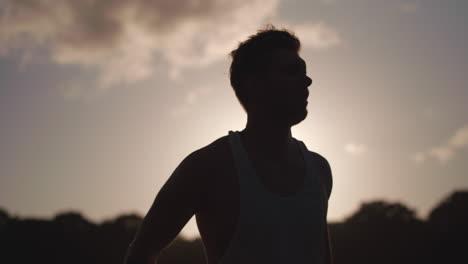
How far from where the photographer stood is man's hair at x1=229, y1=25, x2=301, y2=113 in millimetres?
3344

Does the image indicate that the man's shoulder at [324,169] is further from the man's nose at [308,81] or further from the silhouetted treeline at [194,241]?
the silhouetted treeline at [194,241]

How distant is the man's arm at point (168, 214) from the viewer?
8.95 feet

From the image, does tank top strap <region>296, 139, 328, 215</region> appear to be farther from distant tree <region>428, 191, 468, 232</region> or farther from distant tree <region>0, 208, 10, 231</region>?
distant tree <region>428, 191, 468, 232</region>

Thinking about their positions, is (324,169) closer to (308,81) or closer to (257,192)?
(308,81)

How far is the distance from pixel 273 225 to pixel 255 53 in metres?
1.27

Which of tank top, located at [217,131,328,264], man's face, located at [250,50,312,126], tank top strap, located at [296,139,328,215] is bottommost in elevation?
tank top, located at [217,131,328,264]

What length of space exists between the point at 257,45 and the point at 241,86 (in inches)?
12.3

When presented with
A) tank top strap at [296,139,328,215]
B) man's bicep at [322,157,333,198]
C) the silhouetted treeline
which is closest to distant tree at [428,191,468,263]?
the silhouetted treeline

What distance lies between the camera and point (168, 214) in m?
2.73

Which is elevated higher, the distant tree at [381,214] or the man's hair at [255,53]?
the distant tree at [381,214]

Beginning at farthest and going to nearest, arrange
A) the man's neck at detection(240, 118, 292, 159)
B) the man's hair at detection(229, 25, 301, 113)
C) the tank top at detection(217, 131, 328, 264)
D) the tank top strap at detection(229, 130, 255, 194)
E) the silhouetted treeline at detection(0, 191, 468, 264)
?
the silhouetted treeline at detection(0, 191, 468, 264), the man's hair at detection(229, 25, 301, 113), the man's neck at detection(240, 118, 292, 159), the tank top strap at detection(229, 130, 255, 194), the tank top at detection(217, 131, 328, 264)

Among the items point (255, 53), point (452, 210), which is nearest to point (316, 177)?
point (255, 53)

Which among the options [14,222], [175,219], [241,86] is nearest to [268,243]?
[175,219]

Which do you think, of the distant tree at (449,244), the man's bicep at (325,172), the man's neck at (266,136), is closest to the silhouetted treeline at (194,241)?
the distant tree at (449,244)
